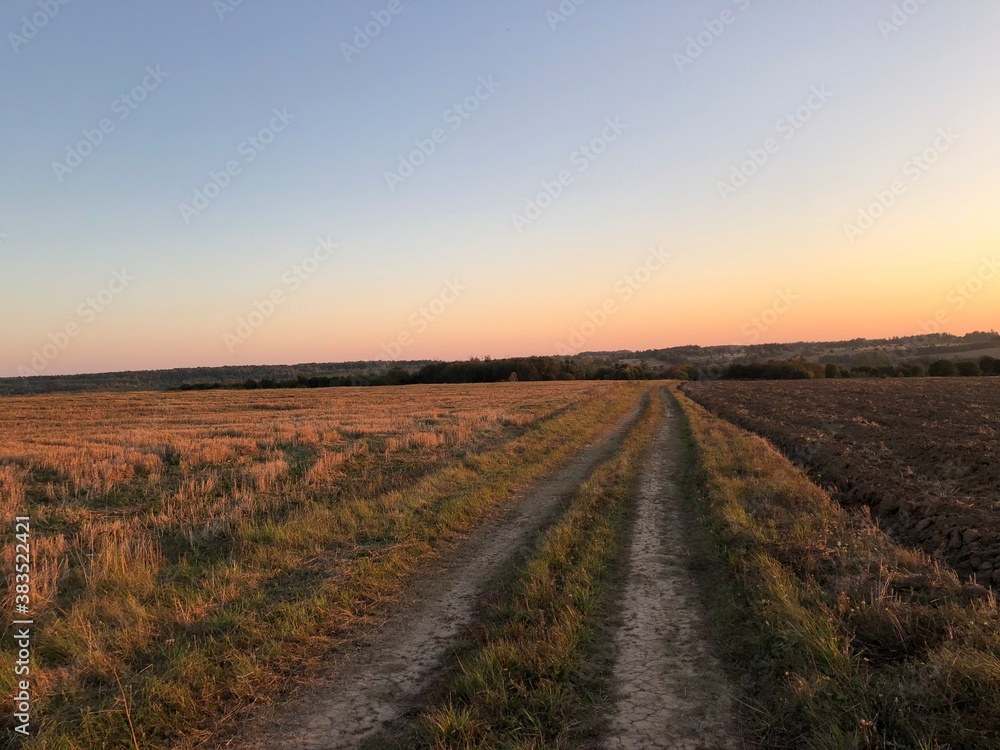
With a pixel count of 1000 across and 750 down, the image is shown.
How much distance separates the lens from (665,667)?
5.11 meters

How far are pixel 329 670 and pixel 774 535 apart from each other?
669 cm

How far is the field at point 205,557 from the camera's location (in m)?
4.75

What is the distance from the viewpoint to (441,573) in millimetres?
7980

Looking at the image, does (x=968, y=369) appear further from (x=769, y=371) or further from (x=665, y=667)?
(x=665, y=667)

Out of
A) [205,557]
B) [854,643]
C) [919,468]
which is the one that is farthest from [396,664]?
[919,468]

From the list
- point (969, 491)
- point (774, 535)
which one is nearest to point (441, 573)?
point (774, 535)

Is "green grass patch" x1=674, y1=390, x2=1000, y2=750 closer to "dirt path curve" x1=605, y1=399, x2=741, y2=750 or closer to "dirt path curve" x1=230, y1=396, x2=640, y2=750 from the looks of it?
"dirt path curve" x1=605, y1=399, x2=741, y2=750

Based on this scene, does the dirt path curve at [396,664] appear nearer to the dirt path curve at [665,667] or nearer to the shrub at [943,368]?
the dirt path curve at [665,667]

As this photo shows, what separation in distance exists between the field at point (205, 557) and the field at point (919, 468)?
778 cm

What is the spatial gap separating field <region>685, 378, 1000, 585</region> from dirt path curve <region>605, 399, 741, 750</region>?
4.20 m

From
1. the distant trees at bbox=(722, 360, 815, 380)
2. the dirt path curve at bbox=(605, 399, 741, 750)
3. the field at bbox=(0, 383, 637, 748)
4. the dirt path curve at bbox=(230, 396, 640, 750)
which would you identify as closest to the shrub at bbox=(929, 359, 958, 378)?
the distant trees at bbox=(722, 360, 815, 380)

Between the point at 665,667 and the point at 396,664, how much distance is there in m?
2.53

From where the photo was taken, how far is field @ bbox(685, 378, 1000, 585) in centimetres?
870

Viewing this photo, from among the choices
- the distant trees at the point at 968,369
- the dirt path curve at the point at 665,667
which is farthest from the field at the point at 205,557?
the distant trees at the point at 968,369
